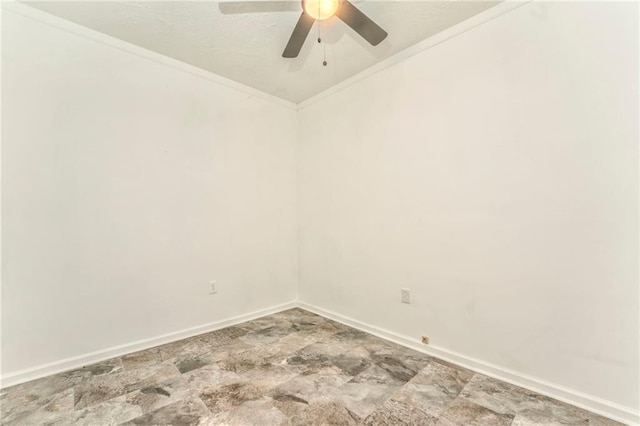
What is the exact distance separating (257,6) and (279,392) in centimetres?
248

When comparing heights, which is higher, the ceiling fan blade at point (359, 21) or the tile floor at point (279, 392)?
the ceiling fan blade at point (359, 21)

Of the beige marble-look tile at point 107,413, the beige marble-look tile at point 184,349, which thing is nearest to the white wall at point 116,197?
the beige marble-look tile at point 184,349

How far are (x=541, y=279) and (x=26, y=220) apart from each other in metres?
3.38

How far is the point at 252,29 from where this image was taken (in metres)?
2.16

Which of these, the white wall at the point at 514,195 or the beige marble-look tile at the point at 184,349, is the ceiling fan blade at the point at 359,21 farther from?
the beige marble-look tile at the point at 184,349

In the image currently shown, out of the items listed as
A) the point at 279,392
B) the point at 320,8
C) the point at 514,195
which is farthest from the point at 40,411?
the point at 514,195

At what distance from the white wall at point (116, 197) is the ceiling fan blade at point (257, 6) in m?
0.99

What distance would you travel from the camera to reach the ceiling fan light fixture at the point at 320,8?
5.14 feet

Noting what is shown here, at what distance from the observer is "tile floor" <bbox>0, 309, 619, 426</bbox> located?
4.99 feet

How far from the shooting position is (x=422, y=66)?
233 cm

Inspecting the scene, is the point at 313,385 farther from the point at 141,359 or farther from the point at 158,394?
the point at 141,359

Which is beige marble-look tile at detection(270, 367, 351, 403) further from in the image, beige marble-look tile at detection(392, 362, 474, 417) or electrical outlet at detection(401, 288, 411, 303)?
electrical outlet at detection(401, 288, 411, 303)

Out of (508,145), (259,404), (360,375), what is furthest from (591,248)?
(259,404)

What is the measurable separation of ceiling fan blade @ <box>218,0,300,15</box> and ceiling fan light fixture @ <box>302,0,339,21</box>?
38 cm
